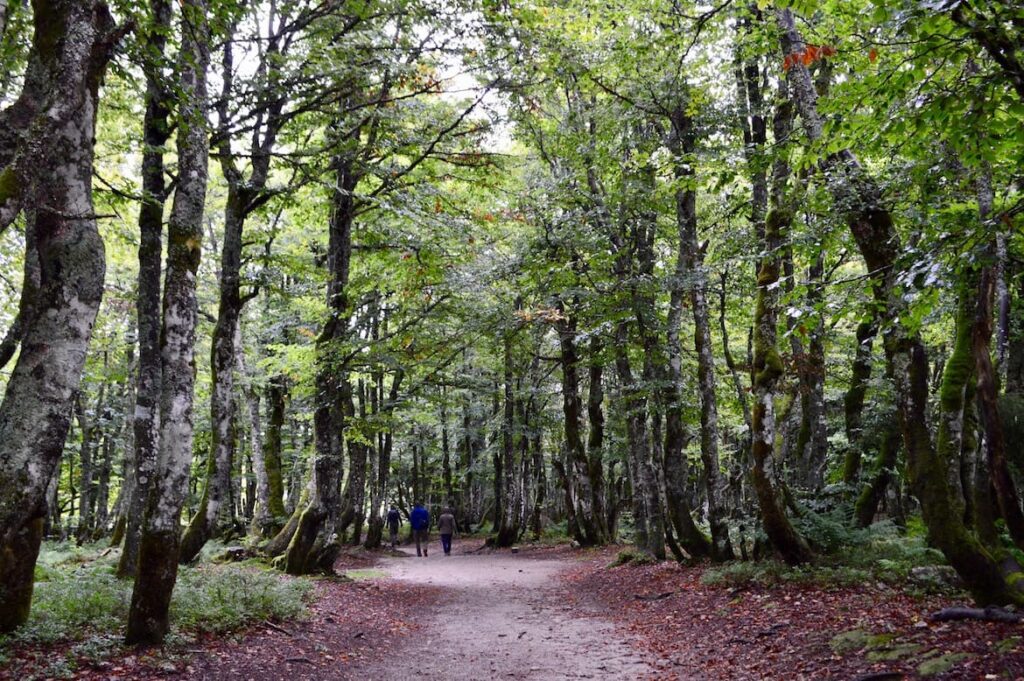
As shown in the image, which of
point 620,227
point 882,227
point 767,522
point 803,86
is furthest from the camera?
point 620,227

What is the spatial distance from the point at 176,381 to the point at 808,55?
28.7ft

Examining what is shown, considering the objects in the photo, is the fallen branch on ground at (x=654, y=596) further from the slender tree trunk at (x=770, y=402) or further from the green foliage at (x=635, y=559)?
the green foliage at (x=635, y=559)

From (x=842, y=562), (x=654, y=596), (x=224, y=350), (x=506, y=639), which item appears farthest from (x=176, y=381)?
(x=842, y=562)

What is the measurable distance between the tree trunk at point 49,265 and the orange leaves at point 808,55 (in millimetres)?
7981

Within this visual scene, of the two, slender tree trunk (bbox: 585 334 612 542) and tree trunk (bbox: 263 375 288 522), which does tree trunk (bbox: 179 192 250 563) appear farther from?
slender tree trunk (bbox: 585 334 612 542)

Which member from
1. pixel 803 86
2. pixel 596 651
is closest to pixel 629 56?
pixel 803 86

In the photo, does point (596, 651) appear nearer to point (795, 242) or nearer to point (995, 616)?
point (995, 616)

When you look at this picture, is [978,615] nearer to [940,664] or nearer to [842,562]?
[940,664]

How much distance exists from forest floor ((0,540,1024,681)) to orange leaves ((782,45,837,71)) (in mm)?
6688

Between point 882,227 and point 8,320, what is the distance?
2110cm

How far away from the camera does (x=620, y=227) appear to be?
16875 millimetres

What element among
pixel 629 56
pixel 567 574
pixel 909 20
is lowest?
pixel 567 574

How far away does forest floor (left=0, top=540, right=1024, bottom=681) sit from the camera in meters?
6.34

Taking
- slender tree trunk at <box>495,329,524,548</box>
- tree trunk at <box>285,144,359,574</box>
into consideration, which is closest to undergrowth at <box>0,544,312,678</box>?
tree trunk at <box>285,144,359,574</box>
